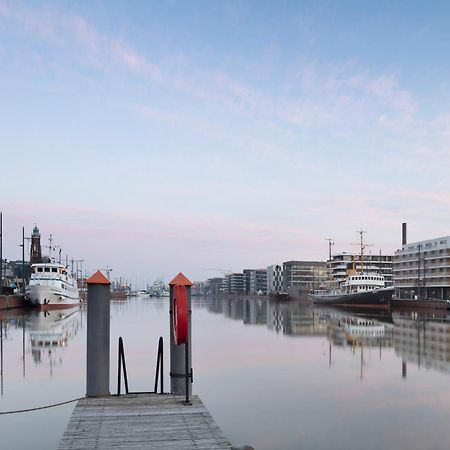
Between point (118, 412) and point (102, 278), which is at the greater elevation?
point (102, 278)

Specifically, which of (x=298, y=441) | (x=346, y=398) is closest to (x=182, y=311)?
(x=298, y=441)

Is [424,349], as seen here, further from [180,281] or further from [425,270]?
[425,270]

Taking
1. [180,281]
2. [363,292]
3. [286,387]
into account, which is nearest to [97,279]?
[180,281]

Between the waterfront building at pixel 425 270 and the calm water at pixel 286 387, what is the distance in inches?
4623

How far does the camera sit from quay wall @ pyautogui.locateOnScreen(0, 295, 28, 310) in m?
89.3

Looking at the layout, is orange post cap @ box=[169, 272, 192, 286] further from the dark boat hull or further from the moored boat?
the dark boat hull

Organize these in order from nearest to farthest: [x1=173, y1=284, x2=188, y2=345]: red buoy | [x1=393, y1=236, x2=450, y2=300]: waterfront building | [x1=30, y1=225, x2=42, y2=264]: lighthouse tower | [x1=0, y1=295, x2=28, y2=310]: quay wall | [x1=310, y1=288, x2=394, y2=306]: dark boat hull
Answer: [x1=173, y1=284, x2=188, y2=345]: red buoy < [x1=0, y1=295, x2=28, y2=310]: quay wall < [x1=310, y1=288, x2=394, y2=306]: dark boat hull < [x1=393, y1=236, x2=450, y2=300]: waterfront building < [x1=30, y1=225, x2=42, y2=264]: lighthouse tower

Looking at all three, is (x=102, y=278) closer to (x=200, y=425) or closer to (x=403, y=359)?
(x=200, y=425)

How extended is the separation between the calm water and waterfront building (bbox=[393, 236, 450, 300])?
4623 inches

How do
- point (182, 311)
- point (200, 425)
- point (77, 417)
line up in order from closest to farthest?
point (200, 425)
point (77, 417)
point (182, 311)

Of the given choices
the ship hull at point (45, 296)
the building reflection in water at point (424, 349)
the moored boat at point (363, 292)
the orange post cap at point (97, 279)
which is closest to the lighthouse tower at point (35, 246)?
the ship hull at point (45, 296)

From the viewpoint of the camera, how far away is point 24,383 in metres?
23.5

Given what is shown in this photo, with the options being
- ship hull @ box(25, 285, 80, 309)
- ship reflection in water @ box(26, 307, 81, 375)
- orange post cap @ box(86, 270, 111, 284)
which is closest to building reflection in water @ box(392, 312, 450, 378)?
orange post cap @ box(86, 270, 111, 284)

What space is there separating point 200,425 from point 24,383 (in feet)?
49.4
